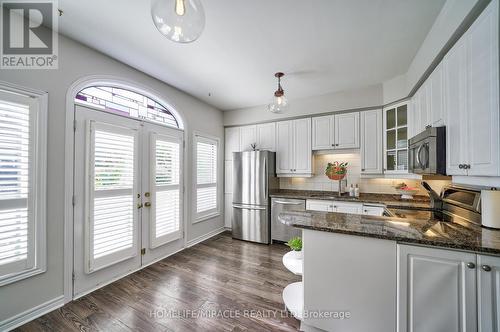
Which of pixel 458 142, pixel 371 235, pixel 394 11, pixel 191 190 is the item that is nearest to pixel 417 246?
pixel 371 235

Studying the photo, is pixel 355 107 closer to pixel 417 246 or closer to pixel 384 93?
pixel 384 93

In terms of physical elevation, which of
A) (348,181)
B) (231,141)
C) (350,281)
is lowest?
(350,281)

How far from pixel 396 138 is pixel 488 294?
7.85 ft

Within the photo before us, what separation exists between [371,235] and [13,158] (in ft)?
9.94

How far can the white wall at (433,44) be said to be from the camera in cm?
145

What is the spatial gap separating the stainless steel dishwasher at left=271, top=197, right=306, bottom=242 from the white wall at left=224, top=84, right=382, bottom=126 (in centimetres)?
172

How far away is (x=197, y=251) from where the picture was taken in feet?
11.2

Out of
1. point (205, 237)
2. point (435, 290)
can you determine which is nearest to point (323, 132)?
point (435, 290)

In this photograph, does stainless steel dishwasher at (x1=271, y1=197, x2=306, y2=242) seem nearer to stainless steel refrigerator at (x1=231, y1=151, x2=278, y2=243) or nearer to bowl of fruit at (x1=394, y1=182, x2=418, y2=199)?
stainless steel refrigerator at (x1=231, y1=151, x2=278, y2=243)

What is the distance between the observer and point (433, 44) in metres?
1.87

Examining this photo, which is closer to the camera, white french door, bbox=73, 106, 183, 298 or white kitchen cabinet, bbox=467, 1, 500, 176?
white kitchen cabinet, bbox=467, 1, 500, 176

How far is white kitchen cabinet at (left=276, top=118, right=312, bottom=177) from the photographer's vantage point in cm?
383

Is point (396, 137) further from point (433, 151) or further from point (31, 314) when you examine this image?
point (31, 314)

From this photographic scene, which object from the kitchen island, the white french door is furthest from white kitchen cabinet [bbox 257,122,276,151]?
the kitchen island
